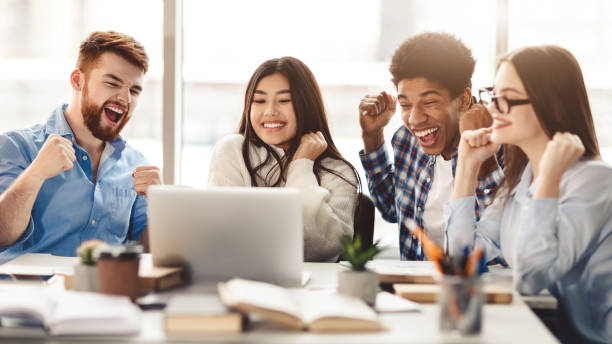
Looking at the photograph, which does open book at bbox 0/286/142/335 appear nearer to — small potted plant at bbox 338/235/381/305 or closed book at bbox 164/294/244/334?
closed book at bbox 164/294/244/334

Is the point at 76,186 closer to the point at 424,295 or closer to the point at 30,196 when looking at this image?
the point at 30,196

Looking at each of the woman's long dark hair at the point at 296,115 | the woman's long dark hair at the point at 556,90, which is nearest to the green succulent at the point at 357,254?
the woman's long dark hair at the point at 556,90

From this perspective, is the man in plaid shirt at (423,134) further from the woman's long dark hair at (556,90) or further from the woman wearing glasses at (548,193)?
the woman's long dark hair at (556,90)

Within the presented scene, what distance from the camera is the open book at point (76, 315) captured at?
985mm

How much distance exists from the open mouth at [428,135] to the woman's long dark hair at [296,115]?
0.95ft

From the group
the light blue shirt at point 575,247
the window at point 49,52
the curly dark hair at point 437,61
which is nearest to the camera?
the light blue shirt at point 575,247

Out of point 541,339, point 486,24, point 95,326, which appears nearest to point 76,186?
point 95,326

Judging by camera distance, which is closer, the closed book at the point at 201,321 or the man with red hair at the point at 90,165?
the closed book at the point at 201,321

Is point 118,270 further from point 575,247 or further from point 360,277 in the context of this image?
point 575,247

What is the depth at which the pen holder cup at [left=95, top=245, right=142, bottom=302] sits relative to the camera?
1.15 metres

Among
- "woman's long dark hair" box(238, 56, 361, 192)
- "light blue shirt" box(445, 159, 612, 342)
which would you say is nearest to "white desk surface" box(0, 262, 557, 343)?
"light blue shirt" box(445, 159, 612, 342)

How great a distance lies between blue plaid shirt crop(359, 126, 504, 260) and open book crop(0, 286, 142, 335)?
135cm

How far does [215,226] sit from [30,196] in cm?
98

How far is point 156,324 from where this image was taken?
3.47 feet
